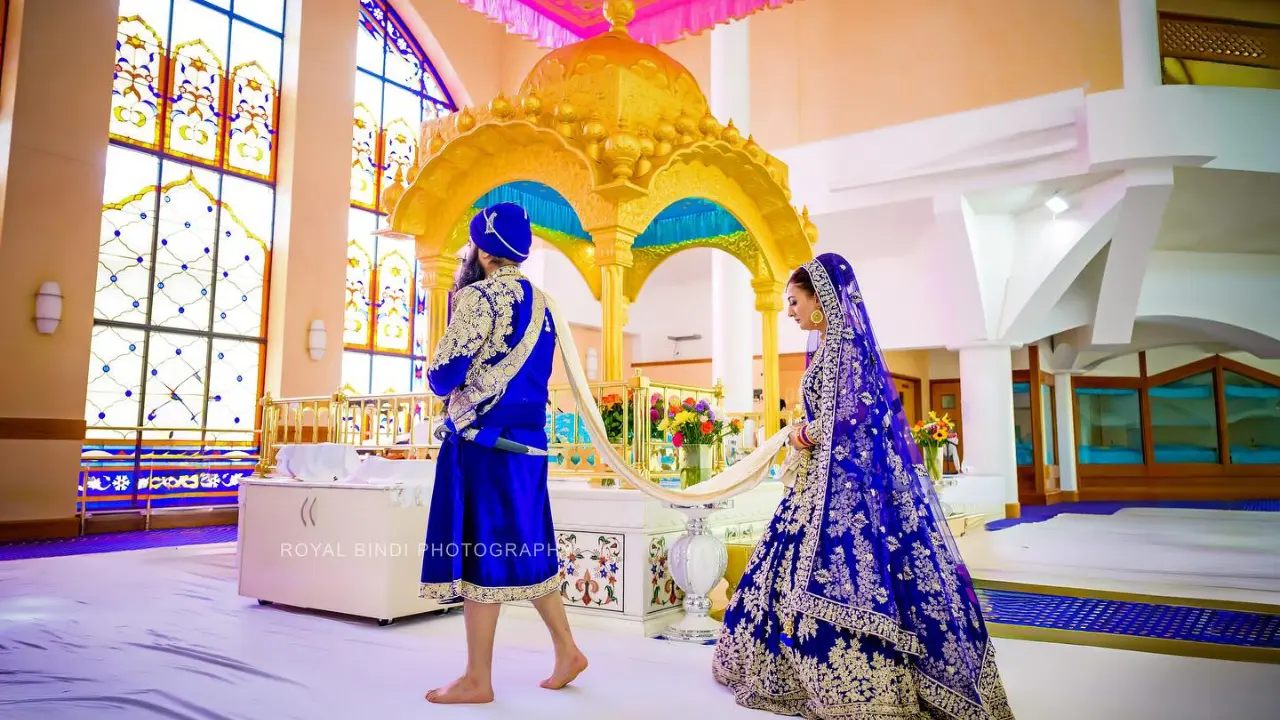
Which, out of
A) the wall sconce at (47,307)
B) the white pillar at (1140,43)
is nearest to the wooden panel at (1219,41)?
the white pillar at (1140,43)

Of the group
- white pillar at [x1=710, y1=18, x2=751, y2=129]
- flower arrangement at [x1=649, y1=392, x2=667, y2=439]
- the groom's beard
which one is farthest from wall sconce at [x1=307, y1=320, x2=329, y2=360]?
the groom's beard

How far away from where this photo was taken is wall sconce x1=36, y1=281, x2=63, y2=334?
772 centimetres

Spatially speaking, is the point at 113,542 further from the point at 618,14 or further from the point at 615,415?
the point at 618,14

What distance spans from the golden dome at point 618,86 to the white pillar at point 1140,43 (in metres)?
5.92

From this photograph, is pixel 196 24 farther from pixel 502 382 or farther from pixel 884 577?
pixel 884 577

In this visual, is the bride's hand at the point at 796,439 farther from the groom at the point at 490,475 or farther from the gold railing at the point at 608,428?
the gold railing at the point at 608,428

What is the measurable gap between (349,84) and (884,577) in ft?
35.0

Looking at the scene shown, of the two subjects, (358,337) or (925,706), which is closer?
(925,706)

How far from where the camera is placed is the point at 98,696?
264 centimetres

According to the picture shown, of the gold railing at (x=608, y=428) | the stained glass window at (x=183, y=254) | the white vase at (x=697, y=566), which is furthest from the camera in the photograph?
the stained glass window at (x=183, y=254)

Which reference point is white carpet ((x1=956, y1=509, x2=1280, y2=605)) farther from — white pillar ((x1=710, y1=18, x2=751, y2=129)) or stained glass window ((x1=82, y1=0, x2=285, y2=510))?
stained glass window ((x1=82, y1=0, x2=285, y2=510))

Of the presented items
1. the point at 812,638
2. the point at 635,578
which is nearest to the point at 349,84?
the point at 635,578

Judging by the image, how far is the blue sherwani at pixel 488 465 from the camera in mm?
2648

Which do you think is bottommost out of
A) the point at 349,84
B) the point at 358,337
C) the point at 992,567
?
the point at 992,567
